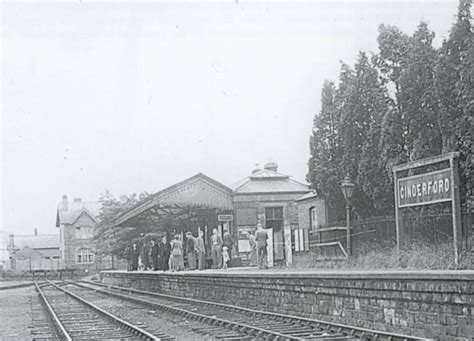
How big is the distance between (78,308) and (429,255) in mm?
11616

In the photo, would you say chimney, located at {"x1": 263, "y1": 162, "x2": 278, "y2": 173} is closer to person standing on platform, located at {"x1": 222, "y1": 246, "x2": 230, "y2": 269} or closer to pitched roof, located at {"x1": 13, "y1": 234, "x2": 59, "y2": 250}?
person standing on platform, located at {"x1": 222, "y1": 246, "x2": 230, "y2": 269}

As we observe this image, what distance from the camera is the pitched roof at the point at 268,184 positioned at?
3972 centimetres

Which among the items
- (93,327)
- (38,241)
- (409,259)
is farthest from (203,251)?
(38,241)

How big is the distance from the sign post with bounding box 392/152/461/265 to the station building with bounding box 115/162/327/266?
8826 millimetres

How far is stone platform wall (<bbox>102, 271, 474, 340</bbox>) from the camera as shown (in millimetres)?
8922

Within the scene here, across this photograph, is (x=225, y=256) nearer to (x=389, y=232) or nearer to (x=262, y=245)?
(x=262, y=245)

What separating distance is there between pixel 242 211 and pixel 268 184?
315cm

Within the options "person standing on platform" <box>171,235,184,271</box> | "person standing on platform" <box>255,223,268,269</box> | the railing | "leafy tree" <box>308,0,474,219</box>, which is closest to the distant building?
"person standing on platform" <box>171,235,184,271</box>

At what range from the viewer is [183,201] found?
29906 millimetres

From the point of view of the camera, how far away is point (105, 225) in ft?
181

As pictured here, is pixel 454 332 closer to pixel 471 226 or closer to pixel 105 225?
pixel 471 226

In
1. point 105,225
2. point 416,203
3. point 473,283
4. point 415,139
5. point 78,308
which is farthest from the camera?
point 105,225

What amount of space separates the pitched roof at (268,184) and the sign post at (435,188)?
82.3 feet

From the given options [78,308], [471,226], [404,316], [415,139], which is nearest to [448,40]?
[415,139]
